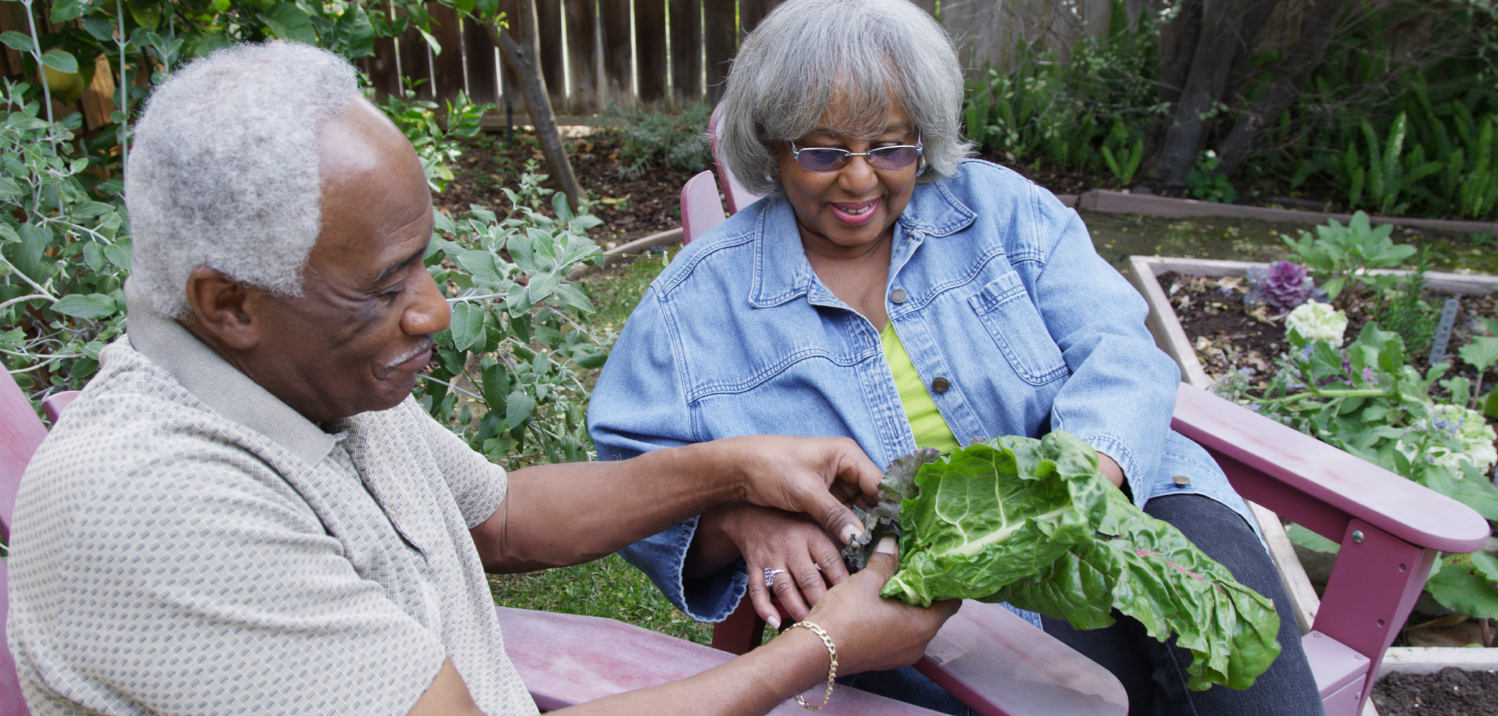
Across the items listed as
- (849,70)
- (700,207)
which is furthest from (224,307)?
(700,207)

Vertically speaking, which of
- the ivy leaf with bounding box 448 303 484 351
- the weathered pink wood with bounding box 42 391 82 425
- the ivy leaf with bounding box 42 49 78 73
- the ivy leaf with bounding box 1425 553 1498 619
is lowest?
the ivy leaf with bounding box 1425 553 1498 619

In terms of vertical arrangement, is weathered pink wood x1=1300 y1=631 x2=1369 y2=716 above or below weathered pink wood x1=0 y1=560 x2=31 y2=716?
below

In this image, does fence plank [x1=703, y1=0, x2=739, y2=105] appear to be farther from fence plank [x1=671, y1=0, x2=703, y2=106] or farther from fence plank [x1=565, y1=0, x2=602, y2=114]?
fence plank [x1=565, y1=0, x2=602, y2=114]

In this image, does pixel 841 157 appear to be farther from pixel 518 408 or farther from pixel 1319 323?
pixel 1319 323

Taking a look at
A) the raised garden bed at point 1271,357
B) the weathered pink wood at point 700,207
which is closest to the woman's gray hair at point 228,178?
the weathered pink wood at point 700,207

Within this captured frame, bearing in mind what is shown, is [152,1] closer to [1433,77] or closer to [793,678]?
[793,678]

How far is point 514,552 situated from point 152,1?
1838 mm

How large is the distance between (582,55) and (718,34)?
1141 mm

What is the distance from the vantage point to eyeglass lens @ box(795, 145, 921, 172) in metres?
2.00

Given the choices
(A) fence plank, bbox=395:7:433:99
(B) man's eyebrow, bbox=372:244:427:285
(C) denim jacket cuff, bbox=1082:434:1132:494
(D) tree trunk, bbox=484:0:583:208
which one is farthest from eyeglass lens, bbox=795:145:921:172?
(A) fence plank, bbox=395:7:433:99

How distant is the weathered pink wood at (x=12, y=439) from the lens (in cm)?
134

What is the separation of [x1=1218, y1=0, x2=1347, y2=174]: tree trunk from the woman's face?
15.9 ft

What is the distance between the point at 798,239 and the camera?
219 cm

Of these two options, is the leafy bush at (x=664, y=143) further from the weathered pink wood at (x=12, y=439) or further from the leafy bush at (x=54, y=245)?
the weathered pink wood at (x=12, y=439)
